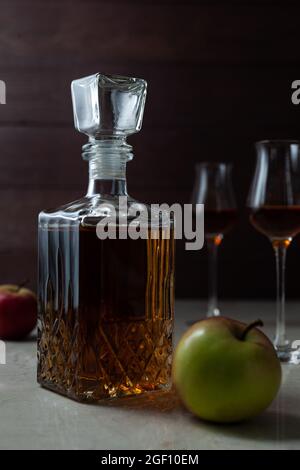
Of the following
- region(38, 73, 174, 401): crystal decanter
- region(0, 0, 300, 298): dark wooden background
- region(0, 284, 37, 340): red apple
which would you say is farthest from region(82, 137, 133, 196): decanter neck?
region(0, 0, 300, 298): dark wooden background

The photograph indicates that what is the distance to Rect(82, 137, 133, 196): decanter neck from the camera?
2.68 ft

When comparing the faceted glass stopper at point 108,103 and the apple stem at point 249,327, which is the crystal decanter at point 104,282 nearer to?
the faceted glass stopper at point 108,103

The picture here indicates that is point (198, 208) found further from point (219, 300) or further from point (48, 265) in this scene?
point (48, 265)

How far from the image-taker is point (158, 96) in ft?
6.57

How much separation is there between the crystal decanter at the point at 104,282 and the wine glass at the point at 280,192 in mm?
295

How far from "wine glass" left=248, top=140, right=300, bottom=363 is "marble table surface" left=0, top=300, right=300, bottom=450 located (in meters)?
0.23

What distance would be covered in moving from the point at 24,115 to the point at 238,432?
1513mm

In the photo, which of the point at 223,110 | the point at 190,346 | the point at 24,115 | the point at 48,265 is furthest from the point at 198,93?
the point at 190,346

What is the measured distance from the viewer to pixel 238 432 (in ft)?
2.21

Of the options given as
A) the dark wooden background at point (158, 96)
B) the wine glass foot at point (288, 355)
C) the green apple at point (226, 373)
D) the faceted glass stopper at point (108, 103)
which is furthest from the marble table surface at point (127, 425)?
the dark wooden background at point (158, 96)

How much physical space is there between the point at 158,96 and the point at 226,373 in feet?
4.71

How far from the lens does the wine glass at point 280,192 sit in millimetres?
1077

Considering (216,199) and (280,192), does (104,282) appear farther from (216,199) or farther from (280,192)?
(216,199)

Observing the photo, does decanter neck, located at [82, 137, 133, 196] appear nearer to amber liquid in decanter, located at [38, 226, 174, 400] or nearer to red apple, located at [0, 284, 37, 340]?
amber liquid in decanter, located at [38, 226, 174, 400]
